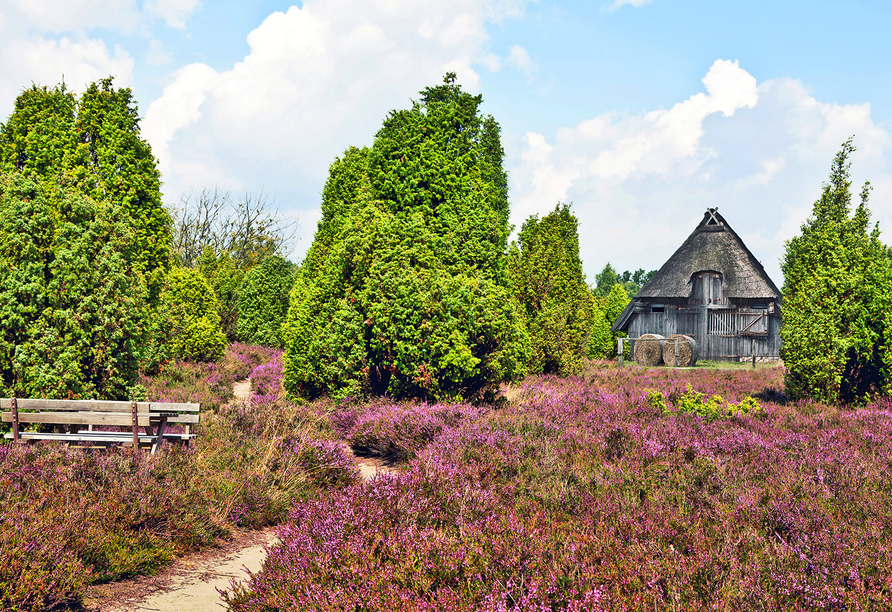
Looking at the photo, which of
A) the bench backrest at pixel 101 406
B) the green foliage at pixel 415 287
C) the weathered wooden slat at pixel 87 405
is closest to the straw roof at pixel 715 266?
the green foliage at pixel 415 287

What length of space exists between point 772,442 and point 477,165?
27.9 feet

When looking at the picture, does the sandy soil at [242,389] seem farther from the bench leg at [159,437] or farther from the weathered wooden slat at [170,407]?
the weathered wooden slat at [170,407]

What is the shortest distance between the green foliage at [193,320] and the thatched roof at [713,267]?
75.7 ft

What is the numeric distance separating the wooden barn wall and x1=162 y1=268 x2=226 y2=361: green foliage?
77.4ft

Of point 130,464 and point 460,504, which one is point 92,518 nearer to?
point 130,464

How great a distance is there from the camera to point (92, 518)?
4.99 m

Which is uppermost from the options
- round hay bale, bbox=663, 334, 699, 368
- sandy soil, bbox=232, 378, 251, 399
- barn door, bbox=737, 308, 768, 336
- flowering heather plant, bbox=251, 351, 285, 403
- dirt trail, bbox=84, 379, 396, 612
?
barn door, bbox=737, 308, 768, 336

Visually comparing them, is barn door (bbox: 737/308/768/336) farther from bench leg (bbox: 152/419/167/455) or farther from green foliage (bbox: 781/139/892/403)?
bench leg (bbox: 152/419/167/455)

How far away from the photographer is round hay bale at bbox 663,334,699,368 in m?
31.0

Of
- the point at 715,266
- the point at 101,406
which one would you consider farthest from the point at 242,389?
the point at 715,266

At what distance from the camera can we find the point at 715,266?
34406 mm

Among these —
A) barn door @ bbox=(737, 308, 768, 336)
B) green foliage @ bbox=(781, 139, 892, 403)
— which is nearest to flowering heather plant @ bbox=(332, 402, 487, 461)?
green foliage @ bbox=(781, 139, 892, 403)

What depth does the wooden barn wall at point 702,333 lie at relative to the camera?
33438 mm

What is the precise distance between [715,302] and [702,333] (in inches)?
73.8
